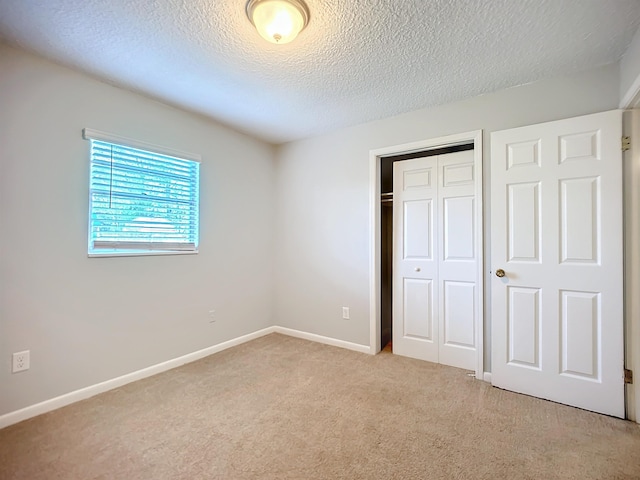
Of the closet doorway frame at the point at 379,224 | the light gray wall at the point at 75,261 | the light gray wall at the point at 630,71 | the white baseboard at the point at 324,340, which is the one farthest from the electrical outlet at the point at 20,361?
the light gray wall at the point at 630,71

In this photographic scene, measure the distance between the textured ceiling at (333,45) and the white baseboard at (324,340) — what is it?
2.39 m

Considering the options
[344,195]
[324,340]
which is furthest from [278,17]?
[324,340]

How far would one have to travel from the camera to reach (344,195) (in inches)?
129

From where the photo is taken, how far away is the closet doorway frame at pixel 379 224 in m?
2.48

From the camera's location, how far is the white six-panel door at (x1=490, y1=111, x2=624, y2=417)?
76.9 inches

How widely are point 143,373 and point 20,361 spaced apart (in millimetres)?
803

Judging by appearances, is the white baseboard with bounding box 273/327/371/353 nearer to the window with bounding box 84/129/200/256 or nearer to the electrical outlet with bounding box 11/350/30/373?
the window with bounding box 84/129/200/256

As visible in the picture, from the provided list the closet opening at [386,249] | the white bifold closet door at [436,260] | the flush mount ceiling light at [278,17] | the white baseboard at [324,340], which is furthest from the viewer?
the closet opening at [386,249]

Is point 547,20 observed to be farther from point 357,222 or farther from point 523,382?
point 523,382

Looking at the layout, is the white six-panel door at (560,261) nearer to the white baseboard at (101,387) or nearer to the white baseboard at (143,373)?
the white baseboard at (143,373)

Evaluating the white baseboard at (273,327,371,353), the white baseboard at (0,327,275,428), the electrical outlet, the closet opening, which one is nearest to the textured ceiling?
the closet opening

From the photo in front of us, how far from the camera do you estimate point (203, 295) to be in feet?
9.80

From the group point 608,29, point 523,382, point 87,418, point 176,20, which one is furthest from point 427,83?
point 87,418

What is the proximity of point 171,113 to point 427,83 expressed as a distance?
2213 mm
